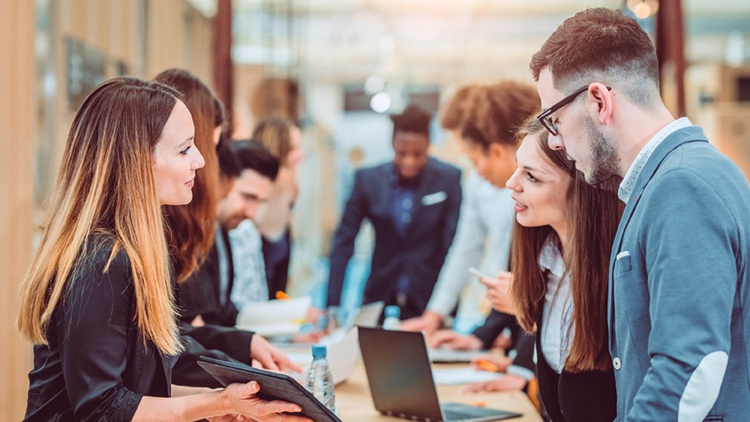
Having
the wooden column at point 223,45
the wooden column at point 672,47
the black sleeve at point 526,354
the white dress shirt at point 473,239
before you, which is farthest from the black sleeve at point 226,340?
the wooden column at point 672,47

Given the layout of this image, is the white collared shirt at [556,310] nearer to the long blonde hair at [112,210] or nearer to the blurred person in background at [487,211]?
the blurred person in background at [487,211]

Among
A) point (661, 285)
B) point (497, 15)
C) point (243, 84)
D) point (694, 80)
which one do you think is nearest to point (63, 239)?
point (661, 285)

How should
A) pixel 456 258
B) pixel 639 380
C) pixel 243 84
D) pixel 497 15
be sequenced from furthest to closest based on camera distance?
pixel 497 15, pixel 243 84, pixel 456 258, pixel 639 380

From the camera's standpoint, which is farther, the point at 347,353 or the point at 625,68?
the point at 347,353

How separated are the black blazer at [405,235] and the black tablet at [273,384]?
263cm

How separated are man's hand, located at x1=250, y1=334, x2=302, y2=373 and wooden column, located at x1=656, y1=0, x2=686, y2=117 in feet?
9.41

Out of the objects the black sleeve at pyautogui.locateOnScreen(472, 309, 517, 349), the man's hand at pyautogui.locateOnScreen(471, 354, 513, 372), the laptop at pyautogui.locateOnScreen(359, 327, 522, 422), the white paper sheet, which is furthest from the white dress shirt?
the laptop at pyautogui.locateOnScreen(359, 327, 522, 422)

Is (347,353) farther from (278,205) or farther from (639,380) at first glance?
(278,205)

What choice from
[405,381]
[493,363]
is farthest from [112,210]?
[493,363]

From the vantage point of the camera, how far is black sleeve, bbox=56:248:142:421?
4.95ft

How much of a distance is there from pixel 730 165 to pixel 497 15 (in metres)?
8.88

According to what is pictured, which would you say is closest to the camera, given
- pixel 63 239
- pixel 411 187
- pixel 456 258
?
pixel 63 239

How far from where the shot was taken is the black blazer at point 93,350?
151cm

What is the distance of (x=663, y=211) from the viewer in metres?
1.35
